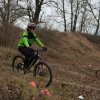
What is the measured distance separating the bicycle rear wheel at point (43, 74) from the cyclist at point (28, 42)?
25.0 inches

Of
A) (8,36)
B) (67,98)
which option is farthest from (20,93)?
(8,36)

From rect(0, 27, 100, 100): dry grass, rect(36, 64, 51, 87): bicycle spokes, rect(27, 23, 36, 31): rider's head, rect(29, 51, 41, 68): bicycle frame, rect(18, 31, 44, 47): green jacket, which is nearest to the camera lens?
rect(0, 27, 100, 100): dry grass

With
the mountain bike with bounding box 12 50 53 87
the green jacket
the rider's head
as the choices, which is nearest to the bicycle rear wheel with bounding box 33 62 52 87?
the mountain bike with bounding box 12 50 53 87

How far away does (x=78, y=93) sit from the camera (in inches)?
508

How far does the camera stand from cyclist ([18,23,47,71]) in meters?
12.4

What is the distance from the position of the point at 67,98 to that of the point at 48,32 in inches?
935

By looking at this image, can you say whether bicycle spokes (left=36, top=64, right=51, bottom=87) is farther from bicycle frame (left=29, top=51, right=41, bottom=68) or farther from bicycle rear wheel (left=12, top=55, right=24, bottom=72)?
bicycle rear wheel (left=12, top=55, right=24, bottom=72)

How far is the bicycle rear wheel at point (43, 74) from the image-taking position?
11.8m

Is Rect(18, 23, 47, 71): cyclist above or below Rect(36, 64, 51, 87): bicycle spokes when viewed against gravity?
above

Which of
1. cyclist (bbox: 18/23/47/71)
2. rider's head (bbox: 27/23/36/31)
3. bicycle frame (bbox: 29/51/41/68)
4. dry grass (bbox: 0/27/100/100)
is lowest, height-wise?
dry grass (bbox: 0/27/100/100)

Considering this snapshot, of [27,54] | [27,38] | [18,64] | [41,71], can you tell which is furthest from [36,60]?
[18,64]

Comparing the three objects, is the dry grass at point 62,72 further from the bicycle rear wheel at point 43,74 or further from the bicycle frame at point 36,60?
the bicycle frame at point 36,60

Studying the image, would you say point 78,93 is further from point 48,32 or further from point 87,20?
point 87,20

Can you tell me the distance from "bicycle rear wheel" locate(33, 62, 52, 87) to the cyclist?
25.0 inches
